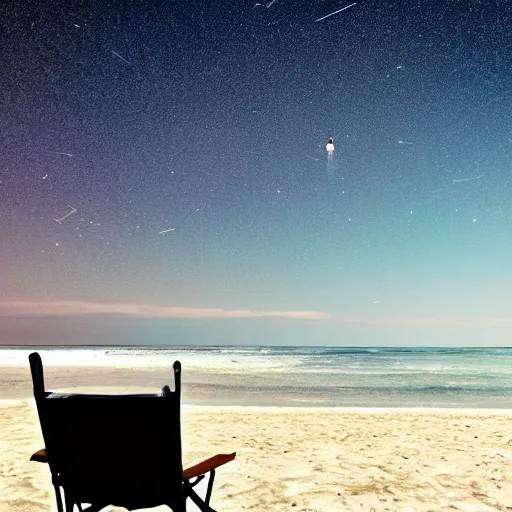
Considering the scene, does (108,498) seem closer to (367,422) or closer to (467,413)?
(367,422)

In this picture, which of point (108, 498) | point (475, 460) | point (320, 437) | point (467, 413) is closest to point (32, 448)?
point (320, 437)

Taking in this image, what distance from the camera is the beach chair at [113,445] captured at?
2.56 metres

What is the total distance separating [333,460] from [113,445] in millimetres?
4044

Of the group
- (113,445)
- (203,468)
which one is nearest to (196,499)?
(203,468)

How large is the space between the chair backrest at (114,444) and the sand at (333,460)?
1.88m

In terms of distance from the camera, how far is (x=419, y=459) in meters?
6.07

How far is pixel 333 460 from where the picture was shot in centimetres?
596

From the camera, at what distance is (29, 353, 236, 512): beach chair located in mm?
2561

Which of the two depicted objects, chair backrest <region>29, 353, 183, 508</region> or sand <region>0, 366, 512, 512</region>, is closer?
chair backrest <region>29, 353, 183, 508</region>

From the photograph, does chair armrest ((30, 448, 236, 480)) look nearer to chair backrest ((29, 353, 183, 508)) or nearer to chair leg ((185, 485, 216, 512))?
chair leg ((185, 485, 216, 512))

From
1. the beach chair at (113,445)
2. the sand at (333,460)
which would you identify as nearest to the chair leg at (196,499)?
the beach chair at (113,445)

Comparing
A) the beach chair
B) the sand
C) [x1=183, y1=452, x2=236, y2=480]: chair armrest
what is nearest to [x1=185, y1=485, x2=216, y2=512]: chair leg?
[x1=183, y1=452, x2=236, y2=480]: chair armrest

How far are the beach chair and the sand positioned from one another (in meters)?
1.88

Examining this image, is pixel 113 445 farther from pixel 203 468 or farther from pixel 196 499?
pixel 196 499
